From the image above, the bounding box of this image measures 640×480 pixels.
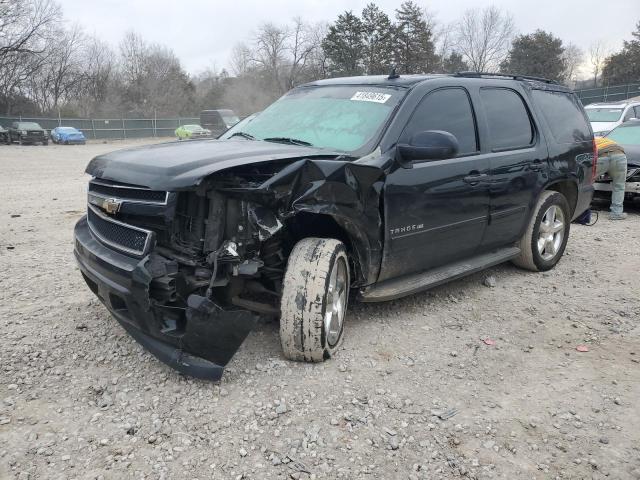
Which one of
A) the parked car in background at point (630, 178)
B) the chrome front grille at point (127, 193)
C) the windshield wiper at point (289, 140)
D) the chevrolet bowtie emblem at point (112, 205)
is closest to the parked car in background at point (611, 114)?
the parked car in background at point (630, 178)

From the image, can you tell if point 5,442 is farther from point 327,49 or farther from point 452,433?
point 327,49

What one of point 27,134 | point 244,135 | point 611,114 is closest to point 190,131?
point 27,134

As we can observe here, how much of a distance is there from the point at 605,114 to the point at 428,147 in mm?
15339

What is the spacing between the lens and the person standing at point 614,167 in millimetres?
7855

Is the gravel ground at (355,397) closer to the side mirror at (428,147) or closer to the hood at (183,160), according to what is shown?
the hood at (183,160)

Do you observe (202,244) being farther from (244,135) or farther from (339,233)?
(244,135)

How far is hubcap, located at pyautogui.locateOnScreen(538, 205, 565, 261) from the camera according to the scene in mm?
5398

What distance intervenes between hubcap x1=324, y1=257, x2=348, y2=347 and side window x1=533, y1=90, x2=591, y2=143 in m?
3.04

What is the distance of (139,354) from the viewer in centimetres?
348

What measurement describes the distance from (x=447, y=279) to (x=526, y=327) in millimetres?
708

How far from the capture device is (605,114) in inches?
641

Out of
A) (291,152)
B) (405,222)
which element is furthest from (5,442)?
(405,222)

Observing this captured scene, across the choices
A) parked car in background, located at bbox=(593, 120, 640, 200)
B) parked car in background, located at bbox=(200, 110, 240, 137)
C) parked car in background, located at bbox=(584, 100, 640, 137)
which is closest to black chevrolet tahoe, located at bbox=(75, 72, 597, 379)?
parked car in background, located at bbox=(593, 120, 640, 200)

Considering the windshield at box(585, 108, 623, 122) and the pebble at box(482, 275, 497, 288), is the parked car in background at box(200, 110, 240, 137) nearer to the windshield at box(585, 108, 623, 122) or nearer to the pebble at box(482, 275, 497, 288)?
the windshield at box(585, 108, 623, 122)
